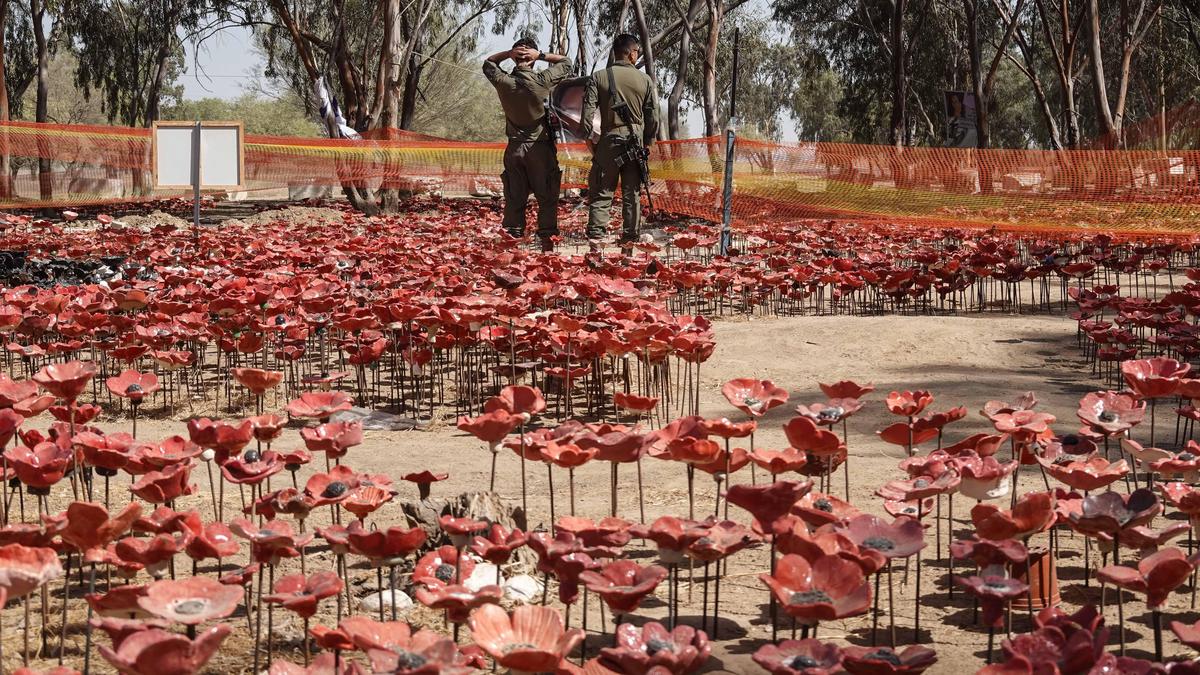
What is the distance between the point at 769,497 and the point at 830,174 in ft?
45.1

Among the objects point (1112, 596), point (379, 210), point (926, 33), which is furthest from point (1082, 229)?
point (926, 33)

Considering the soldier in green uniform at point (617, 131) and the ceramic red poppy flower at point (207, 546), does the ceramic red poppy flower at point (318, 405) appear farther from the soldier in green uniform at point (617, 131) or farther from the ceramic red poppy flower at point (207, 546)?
the soldier in green uniform at point (617, 131)

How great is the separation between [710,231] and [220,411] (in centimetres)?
785

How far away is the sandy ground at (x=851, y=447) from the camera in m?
3.16

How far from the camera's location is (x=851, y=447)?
17.7ft

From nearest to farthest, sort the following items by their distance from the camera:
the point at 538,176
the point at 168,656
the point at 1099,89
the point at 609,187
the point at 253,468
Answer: the point at 168,656, the point at 253,468, the point at 609,187, the point at 538,176, the point at 1099,89

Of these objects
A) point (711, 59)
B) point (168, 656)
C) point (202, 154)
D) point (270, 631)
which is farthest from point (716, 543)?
point (711, 59)

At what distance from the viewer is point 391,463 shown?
206 inches

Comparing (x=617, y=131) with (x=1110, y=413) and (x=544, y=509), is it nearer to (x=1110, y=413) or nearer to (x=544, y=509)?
(x=544, y=509)

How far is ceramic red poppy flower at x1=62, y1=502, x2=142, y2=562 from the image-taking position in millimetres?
2574

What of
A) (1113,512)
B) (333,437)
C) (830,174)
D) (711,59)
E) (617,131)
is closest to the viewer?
(1113,512)

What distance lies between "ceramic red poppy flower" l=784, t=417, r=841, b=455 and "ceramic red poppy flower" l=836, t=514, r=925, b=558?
502 millimetres

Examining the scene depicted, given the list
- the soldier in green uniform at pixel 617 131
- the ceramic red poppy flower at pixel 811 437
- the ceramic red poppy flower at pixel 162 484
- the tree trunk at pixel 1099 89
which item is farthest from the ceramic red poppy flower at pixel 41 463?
the tree trunk at pixel 1099 89

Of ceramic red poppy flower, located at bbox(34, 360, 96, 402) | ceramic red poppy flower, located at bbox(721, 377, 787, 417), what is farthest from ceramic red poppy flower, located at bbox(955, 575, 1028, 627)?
ceramic red poppy flower, located at bbox(34, 360, 96, 402)
